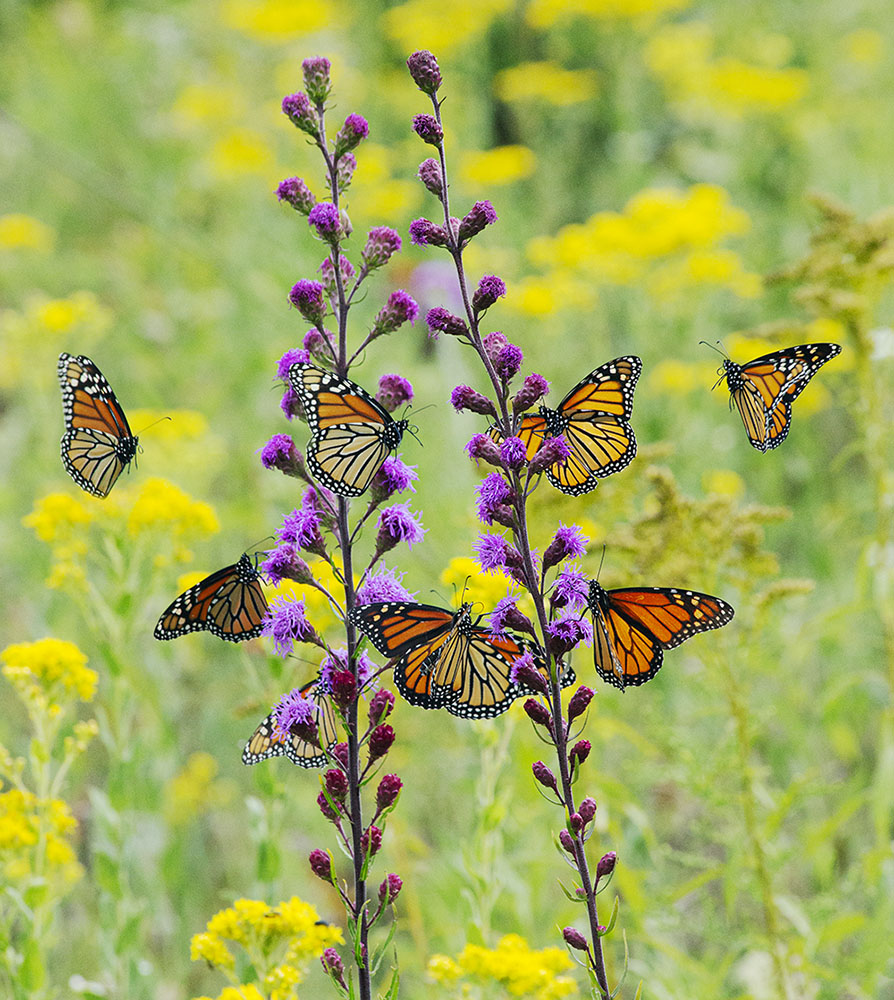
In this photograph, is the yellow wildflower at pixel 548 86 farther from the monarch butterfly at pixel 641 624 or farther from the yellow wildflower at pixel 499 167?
the monarch butterfly at pixel 641 624

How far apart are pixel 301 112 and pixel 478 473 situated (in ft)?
8.24

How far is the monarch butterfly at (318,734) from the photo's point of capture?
196 centimetres

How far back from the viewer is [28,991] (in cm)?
237

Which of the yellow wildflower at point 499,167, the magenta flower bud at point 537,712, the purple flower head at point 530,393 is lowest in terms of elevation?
the magenta flower bud at point 537,712

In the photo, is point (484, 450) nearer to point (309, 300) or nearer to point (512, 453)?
point (512, 453)

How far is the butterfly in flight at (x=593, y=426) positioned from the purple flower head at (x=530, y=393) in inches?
3.2

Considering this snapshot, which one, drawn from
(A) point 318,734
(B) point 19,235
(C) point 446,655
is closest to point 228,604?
(A) point 318,734

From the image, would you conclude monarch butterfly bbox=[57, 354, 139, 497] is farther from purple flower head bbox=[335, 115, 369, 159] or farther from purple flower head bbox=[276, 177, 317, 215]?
purple flower head bbox=[335, 115, 369, 159]

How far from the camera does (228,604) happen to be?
7.48ft

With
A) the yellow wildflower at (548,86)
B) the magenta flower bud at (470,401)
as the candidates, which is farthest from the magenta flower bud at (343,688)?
the yellow wildflower at (548,86)

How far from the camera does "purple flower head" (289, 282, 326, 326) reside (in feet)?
6.30

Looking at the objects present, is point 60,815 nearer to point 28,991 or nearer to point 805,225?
point 28,991

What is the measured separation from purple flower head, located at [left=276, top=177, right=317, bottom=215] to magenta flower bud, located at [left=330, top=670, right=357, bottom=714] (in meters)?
0.89

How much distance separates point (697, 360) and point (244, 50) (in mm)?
5046
